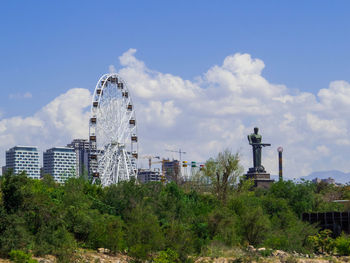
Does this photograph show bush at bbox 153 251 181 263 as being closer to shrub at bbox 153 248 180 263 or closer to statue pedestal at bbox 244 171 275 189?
shrub at bbox 153 248 180 263

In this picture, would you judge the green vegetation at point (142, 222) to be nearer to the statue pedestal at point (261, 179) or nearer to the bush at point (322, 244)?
the bush at point (322, 244)

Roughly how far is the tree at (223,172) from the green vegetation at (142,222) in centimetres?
15

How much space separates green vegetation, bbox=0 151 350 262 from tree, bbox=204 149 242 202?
0.50 feet

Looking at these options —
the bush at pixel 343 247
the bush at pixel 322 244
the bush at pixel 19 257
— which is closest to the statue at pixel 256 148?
the bush at pixel 322 244

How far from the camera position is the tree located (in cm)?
5569

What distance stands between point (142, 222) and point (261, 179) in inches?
1864

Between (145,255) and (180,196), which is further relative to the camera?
(180,196)

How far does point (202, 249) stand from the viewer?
34812 mm

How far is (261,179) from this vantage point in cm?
7800

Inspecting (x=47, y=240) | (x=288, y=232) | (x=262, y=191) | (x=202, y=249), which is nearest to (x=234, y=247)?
(x=202, y=249)

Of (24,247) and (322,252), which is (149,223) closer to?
(24,247)

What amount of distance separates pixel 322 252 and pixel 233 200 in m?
8.99

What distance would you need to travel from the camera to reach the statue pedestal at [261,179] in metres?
76.9

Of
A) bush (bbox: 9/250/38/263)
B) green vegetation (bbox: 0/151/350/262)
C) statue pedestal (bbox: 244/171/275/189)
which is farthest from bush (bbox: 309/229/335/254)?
statue pedestal (bbox: 244/171/275/189)
